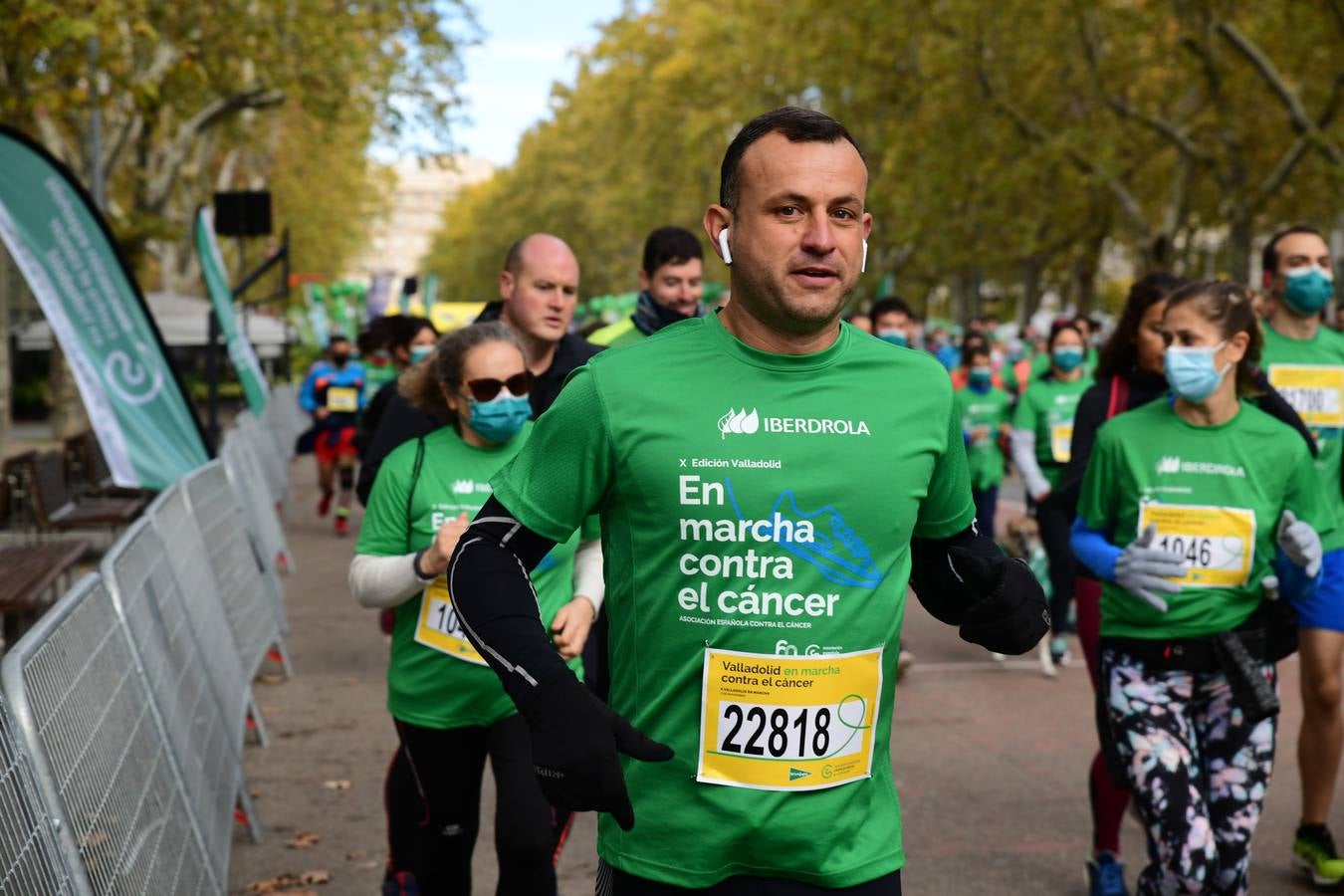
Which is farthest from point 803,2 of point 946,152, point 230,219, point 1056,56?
point 230,219

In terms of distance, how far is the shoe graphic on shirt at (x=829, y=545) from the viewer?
2.81m

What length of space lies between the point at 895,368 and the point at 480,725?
2.06m

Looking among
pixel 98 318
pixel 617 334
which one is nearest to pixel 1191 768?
pixel 617 334

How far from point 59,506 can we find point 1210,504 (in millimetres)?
10121

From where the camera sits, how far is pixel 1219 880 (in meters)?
4.61

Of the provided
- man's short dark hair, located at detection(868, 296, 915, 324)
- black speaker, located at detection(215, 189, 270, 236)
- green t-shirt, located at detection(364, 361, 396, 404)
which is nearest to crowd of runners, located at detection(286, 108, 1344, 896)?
man's short dark hair, located at detection(868, 296, 915, 324)

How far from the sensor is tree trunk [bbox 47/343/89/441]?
→ 23.2 meters

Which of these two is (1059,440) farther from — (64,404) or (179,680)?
(64,404)

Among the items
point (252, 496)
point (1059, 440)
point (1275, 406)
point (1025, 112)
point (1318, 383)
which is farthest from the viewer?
point (1025, 112)

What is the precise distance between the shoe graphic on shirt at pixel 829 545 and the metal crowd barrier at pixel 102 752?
1.41 metres

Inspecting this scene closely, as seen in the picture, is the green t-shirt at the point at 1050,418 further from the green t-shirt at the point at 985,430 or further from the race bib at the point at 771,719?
the race bib at the point at 771,719

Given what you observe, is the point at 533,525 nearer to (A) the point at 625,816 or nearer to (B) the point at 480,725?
(A) the point at 625,816

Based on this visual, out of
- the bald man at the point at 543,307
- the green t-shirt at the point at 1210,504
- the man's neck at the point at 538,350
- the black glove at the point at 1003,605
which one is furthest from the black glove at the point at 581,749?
the man's neck at the point at 538,350

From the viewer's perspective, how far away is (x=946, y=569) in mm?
3080
